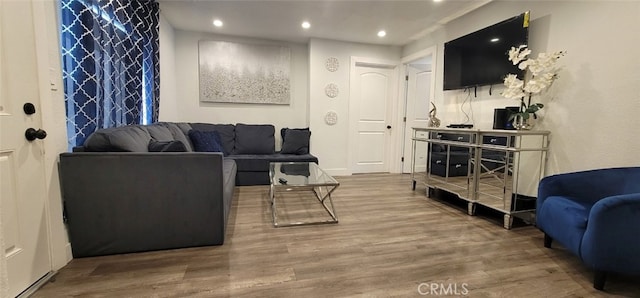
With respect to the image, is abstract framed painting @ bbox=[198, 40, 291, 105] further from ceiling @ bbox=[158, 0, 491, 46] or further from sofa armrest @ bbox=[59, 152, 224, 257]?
sofa armrest @ bbox=[59, 152, 224, 257]

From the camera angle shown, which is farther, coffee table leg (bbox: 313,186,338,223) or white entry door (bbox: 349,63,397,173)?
white entry door (bbox: 349,63,397,173)

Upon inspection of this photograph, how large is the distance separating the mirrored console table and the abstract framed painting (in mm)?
2684

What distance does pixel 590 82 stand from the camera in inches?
88.8

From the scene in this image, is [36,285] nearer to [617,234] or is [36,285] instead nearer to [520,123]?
[617,234]

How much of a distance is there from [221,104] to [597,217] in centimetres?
459

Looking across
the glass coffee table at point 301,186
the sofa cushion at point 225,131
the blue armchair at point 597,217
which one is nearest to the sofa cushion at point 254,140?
the sofa cushion at point 225,131

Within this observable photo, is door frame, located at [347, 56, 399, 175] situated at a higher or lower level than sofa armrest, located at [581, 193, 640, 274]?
higher

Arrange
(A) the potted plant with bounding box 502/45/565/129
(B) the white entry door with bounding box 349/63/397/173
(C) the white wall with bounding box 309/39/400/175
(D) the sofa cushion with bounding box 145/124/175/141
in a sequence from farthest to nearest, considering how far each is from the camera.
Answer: (B) the white entry door with bounding box 349/63/397/173 < (C) the white wall with bounding box 309/39/400/175 < (D) the sofa cushion with bounding box 145/124/175/141 < (A) the potted plant with bounding box 502/45/565/129

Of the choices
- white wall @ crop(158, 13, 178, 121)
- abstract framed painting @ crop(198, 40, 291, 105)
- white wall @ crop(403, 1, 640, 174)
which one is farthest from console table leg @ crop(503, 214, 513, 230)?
white wall @ crop(158, 13, 178, 121)

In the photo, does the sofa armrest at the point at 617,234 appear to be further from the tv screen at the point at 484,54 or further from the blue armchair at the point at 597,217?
the tv screen at the point at 484,54

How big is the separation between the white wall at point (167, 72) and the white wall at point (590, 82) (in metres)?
4.30

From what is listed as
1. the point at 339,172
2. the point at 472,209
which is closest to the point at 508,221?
the point at 472,209

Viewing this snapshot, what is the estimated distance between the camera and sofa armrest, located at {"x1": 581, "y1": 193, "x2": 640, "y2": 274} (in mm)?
1482

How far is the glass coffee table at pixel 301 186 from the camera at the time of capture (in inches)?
97.0
